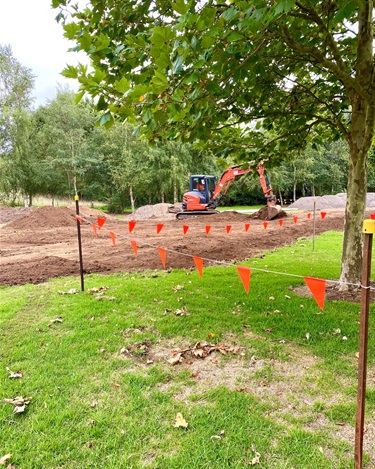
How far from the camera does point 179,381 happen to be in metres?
3.13

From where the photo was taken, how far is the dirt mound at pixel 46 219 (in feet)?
53.5

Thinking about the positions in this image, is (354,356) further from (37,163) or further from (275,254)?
(37,163)

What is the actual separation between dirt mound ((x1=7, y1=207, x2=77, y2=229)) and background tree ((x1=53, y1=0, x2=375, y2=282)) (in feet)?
43.5

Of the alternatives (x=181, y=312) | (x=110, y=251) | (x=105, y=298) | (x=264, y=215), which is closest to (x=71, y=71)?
(x=181, y=312)

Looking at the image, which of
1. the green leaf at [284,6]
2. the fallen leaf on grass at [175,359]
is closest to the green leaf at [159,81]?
the green leaf at [284,6]

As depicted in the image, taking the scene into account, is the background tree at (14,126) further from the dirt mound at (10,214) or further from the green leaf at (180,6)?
the green leaf at (180,6)

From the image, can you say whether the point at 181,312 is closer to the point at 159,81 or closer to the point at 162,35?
the point at 159,81

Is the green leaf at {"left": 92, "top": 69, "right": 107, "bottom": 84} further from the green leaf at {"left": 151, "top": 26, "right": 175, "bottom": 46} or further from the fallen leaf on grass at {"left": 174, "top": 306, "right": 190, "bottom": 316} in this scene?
the fallen leaf on grass at {"left": 174, "top": 306, "right": 190, "bottom": 316}

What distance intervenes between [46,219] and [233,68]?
15772 mm

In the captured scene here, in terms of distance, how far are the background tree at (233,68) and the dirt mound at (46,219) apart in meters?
13.3

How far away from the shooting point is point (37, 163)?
28.5m

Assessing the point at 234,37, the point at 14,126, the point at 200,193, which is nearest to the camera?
the point at 234,37

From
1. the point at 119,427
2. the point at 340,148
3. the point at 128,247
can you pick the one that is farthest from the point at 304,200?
the point at 119,427

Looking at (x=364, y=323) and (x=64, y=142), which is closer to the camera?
(x=364, y=323)
